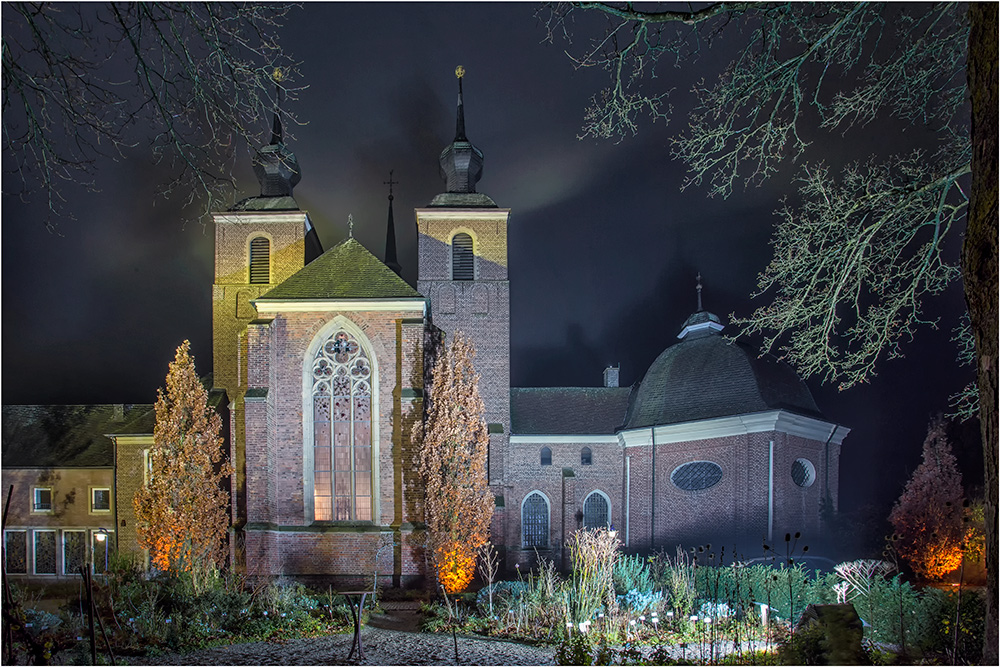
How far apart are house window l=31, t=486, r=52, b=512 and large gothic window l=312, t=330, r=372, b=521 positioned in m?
12.0

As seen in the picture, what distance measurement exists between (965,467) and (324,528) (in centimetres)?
1972

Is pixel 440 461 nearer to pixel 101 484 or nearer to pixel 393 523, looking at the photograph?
pixel 393 523

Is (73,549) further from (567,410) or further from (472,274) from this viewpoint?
(567,410)

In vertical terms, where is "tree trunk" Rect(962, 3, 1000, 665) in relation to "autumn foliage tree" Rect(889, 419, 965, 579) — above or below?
above

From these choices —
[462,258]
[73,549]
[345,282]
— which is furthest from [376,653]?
[73,549]

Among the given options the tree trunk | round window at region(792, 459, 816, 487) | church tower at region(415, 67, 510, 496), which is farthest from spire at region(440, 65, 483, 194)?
the tree trunk

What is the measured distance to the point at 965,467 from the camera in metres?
23.2

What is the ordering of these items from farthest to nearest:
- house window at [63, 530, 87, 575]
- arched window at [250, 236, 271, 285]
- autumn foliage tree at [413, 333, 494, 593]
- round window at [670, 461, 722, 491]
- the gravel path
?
1. arched window at [250, 236, 271, 285]
2. house window at [63, 530, 87, 575]
3. round window at [670, 461, 722, 491]
4. autumn foliage tree at [413, 333, 494, 593]
5. the gravel path

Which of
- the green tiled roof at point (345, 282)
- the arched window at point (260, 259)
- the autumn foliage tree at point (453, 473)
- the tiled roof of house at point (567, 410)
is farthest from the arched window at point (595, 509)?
the arched window at point (260, 259)

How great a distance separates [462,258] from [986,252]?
20.5m

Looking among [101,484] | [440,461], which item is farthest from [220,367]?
[440,461]

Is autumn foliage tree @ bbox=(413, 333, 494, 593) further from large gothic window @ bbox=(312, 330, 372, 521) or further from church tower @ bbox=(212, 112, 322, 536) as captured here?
church tower @ bbox=(212, 112, 322, 536)

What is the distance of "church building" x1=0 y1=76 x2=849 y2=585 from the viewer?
19.9 metres

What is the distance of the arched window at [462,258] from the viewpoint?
25797 mm
